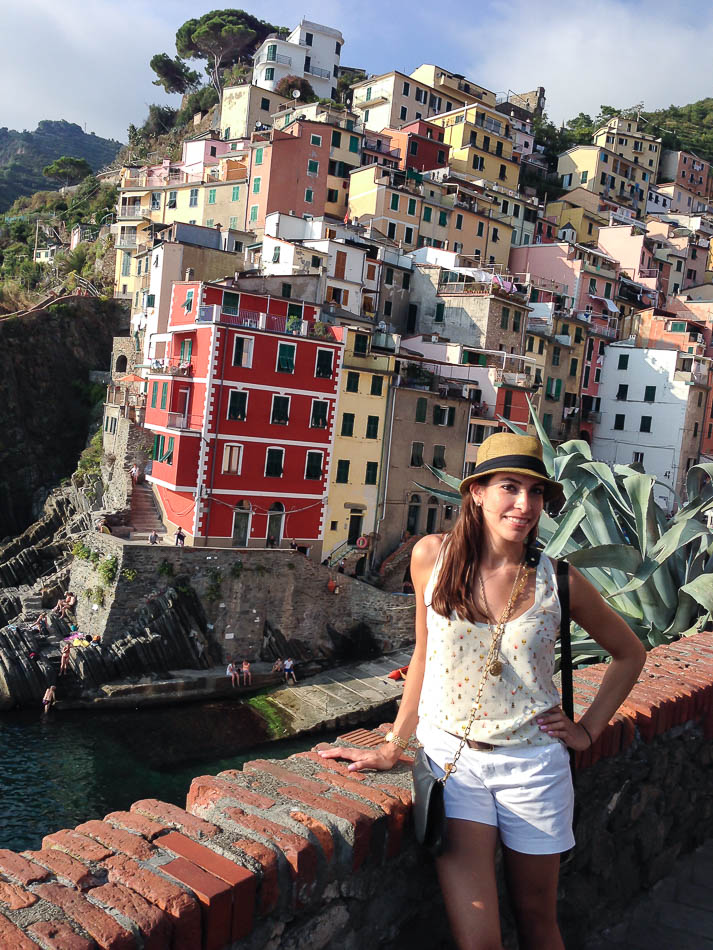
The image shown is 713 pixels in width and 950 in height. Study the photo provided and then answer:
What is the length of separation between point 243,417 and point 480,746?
2724 centimetres

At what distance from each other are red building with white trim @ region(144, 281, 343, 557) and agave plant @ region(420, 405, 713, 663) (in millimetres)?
20173

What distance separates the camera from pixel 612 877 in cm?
401

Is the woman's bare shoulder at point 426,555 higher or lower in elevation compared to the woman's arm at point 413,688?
higher

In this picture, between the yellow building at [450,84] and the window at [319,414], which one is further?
the yellow building at [450,84]

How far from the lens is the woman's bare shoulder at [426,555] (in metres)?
3.02

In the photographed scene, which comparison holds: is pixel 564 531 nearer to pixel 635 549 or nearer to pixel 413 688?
pixel 635 549

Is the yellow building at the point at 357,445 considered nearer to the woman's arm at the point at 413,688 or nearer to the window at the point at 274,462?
the window at the point at 274,462

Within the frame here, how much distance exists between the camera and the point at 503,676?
9.41ft

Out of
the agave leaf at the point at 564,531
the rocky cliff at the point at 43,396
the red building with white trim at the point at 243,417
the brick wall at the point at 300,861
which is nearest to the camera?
the brick wall at the point at 300,861

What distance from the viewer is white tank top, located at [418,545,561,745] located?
2.86 m

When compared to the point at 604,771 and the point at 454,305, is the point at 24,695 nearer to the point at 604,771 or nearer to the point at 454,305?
the point at 604,771

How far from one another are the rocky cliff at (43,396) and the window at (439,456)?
2295 centimetres

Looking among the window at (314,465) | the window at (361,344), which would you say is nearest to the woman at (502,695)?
the window at (314,465)

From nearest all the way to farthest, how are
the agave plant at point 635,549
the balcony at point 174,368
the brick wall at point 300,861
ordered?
the brick wall at point 300,861
the agave plant at point 635,549
the balcony at point 174,368
